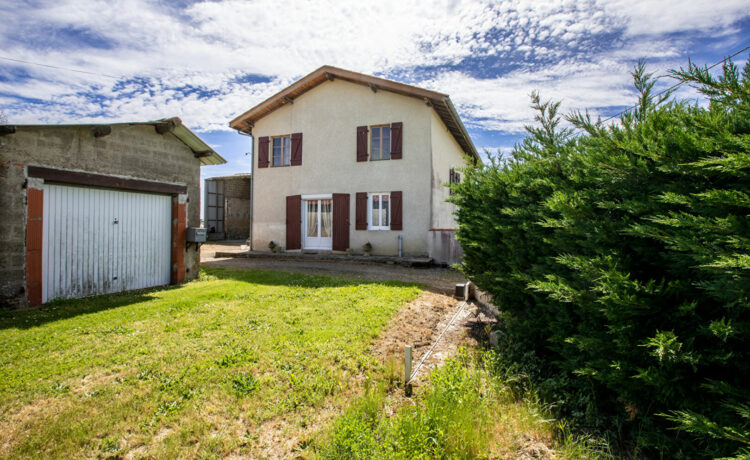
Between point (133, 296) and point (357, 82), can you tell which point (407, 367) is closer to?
point (133, 296)

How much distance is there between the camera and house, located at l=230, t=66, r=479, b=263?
41.2ft

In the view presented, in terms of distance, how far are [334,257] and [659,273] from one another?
11282 mm

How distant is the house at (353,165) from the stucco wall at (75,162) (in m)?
5.59

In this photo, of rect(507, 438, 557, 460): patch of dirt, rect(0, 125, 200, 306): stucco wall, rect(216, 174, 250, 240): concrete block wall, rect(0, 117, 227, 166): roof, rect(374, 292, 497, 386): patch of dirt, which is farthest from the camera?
rect(216, 174, 250, 240): concrete block wall

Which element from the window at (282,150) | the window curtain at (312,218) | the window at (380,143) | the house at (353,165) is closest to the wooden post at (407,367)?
the house at (353,165)

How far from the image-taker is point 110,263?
7.36 m

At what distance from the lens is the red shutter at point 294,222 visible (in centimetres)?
1418

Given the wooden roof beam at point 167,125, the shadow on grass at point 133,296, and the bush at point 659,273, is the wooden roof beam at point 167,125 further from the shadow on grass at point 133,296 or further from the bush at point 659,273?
the bush at point 659,273

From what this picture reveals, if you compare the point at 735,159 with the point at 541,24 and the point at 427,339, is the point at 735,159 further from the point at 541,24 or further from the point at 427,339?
the point at 541,24

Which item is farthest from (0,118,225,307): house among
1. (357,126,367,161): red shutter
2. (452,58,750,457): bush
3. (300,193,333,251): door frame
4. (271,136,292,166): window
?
(452,58,750,457): bush

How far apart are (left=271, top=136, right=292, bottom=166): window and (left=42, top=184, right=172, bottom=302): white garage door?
22.0 ft

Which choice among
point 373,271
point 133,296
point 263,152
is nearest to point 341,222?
point 373,271

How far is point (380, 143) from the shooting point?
43.4ft

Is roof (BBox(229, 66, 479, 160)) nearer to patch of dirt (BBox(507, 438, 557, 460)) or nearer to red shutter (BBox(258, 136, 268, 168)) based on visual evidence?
red shutter (BBox(258, 136, 268, 168))
